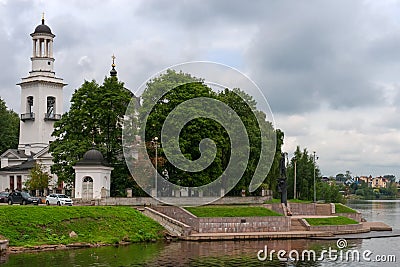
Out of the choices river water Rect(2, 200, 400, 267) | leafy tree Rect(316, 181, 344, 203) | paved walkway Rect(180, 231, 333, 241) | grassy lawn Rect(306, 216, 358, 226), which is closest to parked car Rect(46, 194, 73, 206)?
paved walkway Rect(180, 231, 333, 241)

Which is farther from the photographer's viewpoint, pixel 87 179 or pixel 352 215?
pixel 352 215

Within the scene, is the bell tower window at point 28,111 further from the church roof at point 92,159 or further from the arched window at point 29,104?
the church roof at point 92,159

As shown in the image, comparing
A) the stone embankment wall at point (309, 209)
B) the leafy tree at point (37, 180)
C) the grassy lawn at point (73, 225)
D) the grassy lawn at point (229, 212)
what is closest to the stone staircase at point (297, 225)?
the grassy lawn at point (229, 212)

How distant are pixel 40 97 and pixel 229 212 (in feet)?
139

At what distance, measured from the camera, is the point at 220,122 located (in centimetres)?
5900

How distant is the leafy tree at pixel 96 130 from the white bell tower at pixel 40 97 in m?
23.9

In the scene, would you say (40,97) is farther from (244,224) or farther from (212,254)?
(212,254)

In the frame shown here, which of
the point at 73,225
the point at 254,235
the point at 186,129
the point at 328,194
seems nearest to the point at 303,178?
the point at 328,194

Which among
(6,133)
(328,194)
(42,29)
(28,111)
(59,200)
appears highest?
(42,29)

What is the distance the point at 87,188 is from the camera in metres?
55.2

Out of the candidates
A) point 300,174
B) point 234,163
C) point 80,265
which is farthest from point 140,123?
point 300,174

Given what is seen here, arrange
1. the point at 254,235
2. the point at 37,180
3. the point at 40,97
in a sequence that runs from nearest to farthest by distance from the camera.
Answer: the point at 254,235, the point at 37,180, the point at 40,97

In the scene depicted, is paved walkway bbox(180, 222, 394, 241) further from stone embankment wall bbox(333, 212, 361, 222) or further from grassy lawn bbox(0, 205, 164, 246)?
stone embankment wall bbox(333, 212, 361, 222)

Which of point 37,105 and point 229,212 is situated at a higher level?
point 37,105
